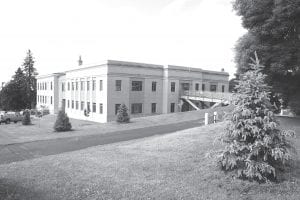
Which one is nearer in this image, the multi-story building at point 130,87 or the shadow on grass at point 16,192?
the shadow on grass at point 16,192

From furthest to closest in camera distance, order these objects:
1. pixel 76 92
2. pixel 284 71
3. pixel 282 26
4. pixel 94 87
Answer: pixel 76 92
pixel 94 87
pixel 284 71
pixel 282 26

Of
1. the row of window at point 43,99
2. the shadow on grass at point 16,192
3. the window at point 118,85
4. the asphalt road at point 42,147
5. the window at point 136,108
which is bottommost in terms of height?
the asphalt road at point 42,147

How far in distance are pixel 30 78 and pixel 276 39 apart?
77.8m

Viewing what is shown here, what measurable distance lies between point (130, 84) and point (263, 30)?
2513cm

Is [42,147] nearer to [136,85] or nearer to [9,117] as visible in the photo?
[136,85]

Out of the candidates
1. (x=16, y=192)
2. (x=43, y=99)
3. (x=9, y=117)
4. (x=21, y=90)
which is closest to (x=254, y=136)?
(x=16, y=192)

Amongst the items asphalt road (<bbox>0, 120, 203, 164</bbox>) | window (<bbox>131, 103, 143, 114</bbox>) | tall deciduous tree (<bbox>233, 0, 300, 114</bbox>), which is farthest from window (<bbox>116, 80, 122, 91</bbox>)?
tall deciduous tree (<bbox>233, 0, 300, 114</bbox>)

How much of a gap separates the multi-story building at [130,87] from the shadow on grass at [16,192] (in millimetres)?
27823

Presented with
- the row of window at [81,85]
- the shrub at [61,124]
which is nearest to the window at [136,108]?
the row of window at [81,85]

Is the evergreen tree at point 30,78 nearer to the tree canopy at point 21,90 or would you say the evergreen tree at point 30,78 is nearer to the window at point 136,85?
the tree canopy at point 21,90

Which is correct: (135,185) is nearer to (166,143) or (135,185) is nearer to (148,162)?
(148,162)

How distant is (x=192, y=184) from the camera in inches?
310

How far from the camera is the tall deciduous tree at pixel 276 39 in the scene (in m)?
15.0

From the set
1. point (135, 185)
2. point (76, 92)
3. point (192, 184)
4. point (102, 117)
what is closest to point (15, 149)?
point (135, 185)
